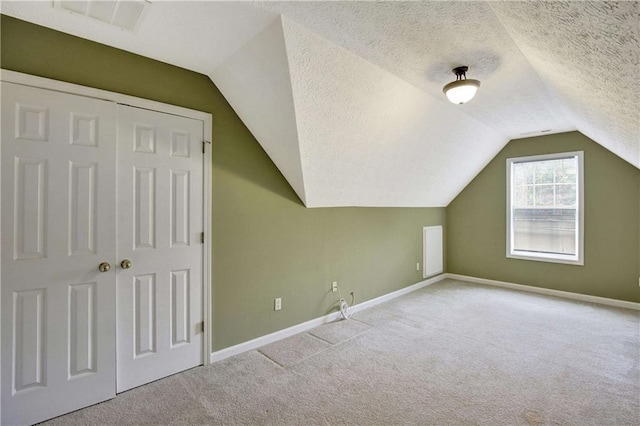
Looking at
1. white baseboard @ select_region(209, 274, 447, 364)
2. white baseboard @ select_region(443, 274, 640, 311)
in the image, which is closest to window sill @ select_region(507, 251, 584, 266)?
white baseboard @ select_region(443, 274, 640, 311)

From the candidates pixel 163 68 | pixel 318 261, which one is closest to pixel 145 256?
pixel 163 68

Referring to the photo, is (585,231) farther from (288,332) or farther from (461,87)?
(288,332)

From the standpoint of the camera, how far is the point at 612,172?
4.05 metres

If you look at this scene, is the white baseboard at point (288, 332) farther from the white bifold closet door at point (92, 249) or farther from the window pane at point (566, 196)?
the window pane at point (566, 196)

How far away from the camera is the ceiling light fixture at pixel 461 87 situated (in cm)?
239

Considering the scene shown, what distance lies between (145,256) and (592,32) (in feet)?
9.26

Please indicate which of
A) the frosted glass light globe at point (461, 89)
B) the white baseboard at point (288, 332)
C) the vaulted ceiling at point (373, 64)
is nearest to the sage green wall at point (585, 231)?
the vaulted ceiling at point (373, 64)

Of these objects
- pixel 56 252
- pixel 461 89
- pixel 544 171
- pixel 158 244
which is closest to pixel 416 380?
pixel 158 244

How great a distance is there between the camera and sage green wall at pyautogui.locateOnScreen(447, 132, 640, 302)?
3965mm

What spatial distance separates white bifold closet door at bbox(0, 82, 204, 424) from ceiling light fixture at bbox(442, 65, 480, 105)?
211 cm

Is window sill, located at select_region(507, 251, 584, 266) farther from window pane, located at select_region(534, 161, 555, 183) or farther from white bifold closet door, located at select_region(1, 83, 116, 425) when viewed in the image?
white bifold closet door, located at select_region(1, 83, 116, 425)

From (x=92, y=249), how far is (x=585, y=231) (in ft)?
19.2

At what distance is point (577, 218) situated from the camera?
14.3 ft

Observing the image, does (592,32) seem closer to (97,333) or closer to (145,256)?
(145,256)
